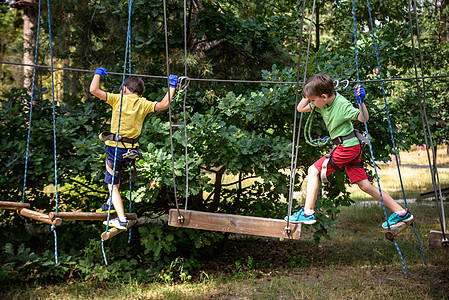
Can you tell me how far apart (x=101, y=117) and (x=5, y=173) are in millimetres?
1397

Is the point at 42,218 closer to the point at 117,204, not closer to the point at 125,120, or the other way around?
the point at 117,204

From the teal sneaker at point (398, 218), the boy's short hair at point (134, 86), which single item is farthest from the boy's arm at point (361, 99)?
the boy's short hair at point (134, 86)

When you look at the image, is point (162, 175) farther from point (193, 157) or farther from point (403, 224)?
point (403, 224)

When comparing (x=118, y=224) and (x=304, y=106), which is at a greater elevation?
(x=304, y=106)

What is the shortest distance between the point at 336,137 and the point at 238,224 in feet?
3.45

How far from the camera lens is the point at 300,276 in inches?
245

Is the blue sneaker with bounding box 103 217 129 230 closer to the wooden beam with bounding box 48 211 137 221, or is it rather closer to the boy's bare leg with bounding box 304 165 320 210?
the wooden beam with bounding box 48 211 137 221

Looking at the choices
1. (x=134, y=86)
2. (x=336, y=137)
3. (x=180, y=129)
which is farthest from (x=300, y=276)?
(x=134, y=86)

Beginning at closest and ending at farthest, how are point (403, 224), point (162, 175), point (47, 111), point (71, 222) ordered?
point (403, 224), point (162, 175), point (47, 111), point (71, 222)

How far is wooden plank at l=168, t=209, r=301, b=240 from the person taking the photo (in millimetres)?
3316

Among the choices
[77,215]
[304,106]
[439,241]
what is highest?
[304,106]

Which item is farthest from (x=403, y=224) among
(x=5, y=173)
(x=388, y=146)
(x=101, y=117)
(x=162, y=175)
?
(x=5, y=173)

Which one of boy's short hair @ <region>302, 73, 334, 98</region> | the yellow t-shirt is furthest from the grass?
the yellow t-shirt

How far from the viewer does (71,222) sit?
650cm
